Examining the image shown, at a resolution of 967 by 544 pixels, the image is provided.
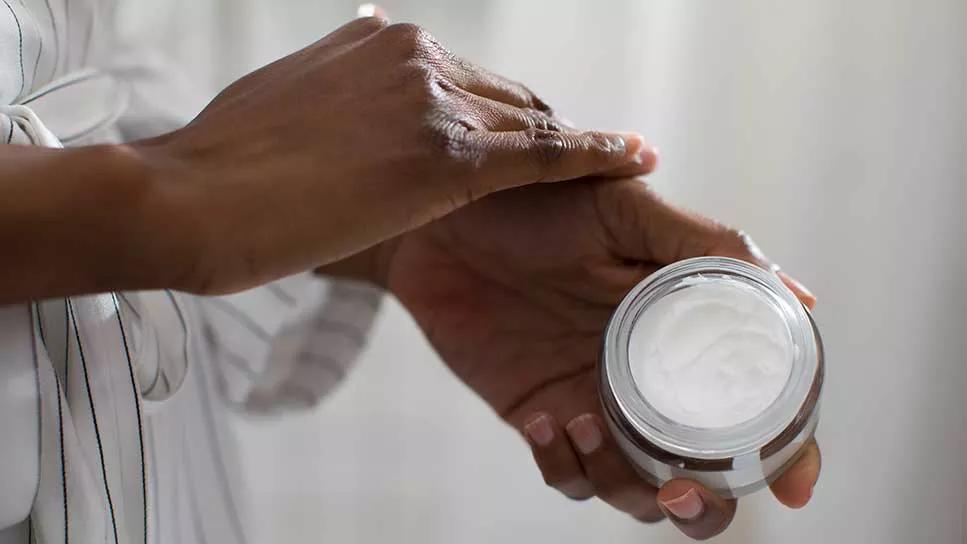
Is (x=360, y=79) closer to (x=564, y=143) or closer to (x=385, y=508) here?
(x=564, y=143)

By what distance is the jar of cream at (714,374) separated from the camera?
1.44ft

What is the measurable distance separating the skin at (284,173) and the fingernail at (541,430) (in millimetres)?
150

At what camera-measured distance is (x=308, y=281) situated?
2.35 ft

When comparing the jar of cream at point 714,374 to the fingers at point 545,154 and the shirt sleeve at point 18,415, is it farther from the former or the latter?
the shirt sleeve at point 18,415

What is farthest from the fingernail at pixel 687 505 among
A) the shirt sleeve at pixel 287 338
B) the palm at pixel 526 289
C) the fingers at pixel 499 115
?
the shirt sleeve at pixel 287 338

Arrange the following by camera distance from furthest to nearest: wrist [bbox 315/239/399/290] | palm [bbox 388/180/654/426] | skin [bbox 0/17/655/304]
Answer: wrist [bbox 315/239/399/290] < palm [bbox 388/180/654/426] < skin [bbox 0/17/655/304]

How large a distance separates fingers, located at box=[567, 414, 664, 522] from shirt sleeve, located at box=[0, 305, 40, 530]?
11.3 inches

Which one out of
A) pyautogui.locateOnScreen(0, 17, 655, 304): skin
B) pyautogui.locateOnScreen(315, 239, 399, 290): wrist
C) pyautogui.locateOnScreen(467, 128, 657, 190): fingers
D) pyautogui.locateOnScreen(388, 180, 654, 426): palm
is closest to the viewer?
pyautogui.locateOnScreen(0, 17, 655, 304): skin

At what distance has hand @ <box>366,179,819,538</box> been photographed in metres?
0.54

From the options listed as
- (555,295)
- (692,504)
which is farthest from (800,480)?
(555,295)

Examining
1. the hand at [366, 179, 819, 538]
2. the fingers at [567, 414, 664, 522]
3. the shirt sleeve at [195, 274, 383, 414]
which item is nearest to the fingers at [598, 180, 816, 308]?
the hand at [366, 179, 819, 538]

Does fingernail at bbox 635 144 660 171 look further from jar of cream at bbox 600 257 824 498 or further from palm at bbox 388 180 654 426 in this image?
jar of cream at bbox 600 257 824 498

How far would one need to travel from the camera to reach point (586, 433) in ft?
1.74

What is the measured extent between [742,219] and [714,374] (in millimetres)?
295
